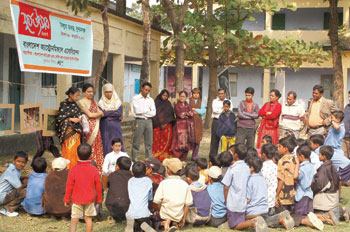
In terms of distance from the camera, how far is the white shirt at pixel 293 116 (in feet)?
30.3

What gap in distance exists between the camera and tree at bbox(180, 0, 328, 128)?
14.9 meters

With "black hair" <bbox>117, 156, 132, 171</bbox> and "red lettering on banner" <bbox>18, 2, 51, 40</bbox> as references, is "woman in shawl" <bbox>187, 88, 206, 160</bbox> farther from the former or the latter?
"black hair" <bbox>117, 156, 132, 171</bbox>

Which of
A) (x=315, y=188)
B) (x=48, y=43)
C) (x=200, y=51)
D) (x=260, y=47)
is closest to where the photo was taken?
(x=315, y=188)

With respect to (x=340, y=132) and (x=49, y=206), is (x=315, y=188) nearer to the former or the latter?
(x=340, y=132)

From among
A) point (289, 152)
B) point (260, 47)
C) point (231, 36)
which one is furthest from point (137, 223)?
point (260, 47)

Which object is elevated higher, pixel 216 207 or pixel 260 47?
pixel 260 47

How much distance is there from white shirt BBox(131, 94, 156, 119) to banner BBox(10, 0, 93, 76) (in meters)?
1.14

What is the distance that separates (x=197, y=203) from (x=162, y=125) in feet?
14.1

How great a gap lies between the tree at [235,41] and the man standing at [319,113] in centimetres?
557

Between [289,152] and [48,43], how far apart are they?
173 inches

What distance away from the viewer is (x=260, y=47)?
16266 mm

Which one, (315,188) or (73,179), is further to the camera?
(315,188)

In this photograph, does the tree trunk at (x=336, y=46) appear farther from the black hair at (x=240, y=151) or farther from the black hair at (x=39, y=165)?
the black hair at (x=39, y=165)

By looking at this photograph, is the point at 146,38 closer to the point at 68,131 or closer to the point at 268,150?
the point at 68,131
